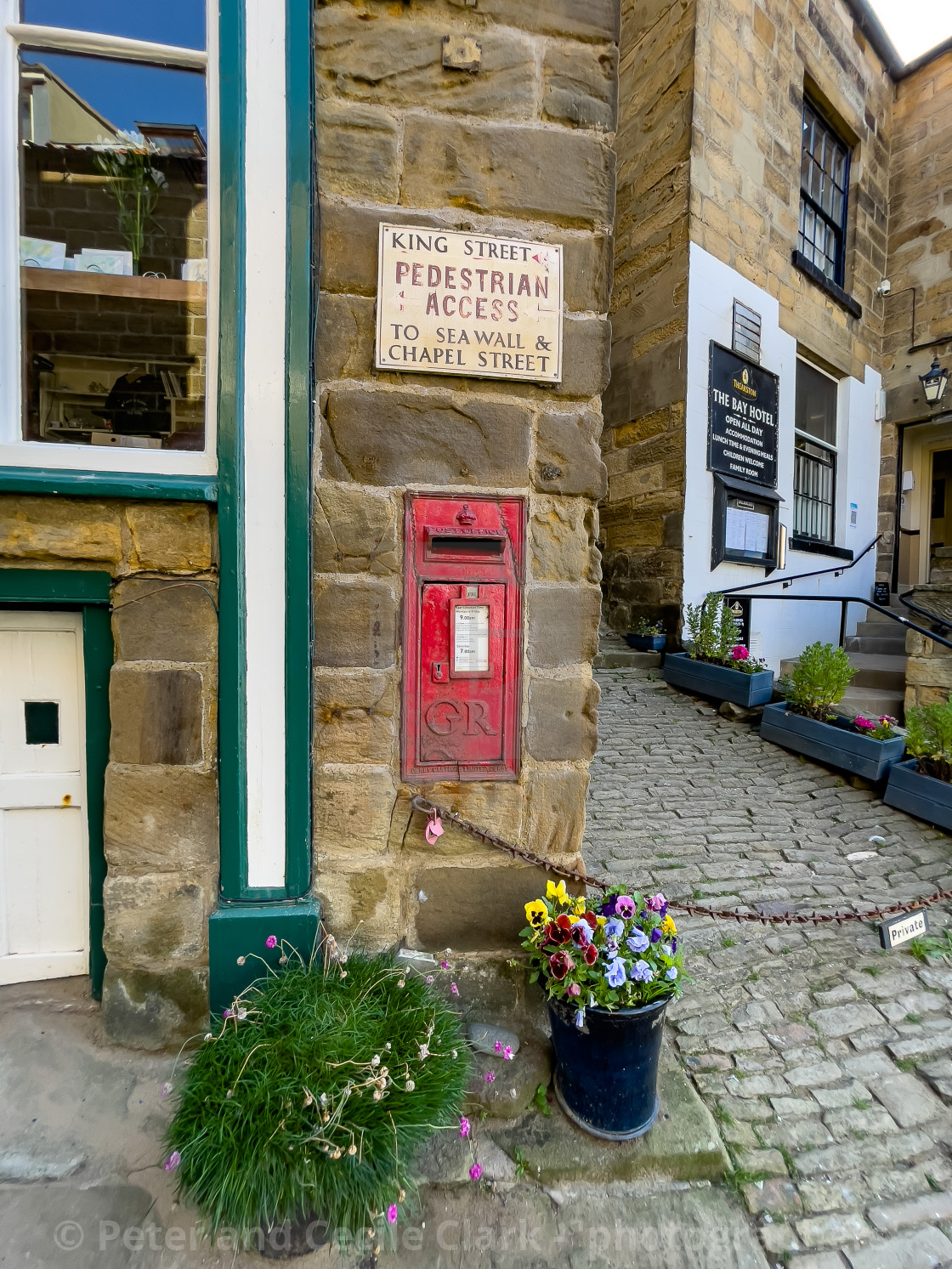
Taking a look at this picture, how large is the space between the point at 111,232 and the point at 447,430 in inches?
50.3

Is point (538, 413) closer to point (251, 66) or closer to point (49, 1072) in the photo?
point (251, 66)

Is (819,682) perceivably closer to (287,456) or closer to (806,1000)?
(806,1000)

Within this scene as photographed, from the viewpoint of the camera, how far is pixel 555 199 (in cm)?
186

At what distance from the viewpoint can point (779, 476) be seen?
7.03 meters

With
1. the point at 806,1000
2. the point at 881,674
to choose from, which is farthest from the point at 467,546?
the point at 881,674

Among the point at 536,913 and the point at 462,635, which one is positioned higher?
the point at 462,635

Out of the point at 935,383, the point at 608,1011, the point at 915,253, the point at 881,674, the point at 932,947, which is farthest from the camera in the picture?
the point at 915,253

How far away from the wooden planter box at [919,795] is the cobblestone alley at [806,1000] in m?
0.09

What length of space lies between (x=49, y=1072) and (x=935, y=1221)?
236cm

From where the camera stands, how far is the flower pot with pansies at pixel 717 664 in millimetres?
5254

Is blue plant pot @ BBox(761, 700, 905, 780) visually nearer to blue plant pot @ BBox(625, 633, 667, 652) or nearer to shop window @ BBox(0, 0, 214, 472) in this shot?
blue plant pot @ BBox(625, 633, 667, 652)

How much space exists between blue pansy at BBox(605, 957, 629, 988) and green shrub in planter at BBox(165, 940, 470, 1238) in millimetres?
439


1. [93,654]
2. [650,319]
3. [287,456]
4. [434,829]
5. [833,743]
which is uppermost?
[650,319]

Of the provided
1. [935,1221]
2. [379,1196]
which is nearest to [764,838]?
[935,1221]
